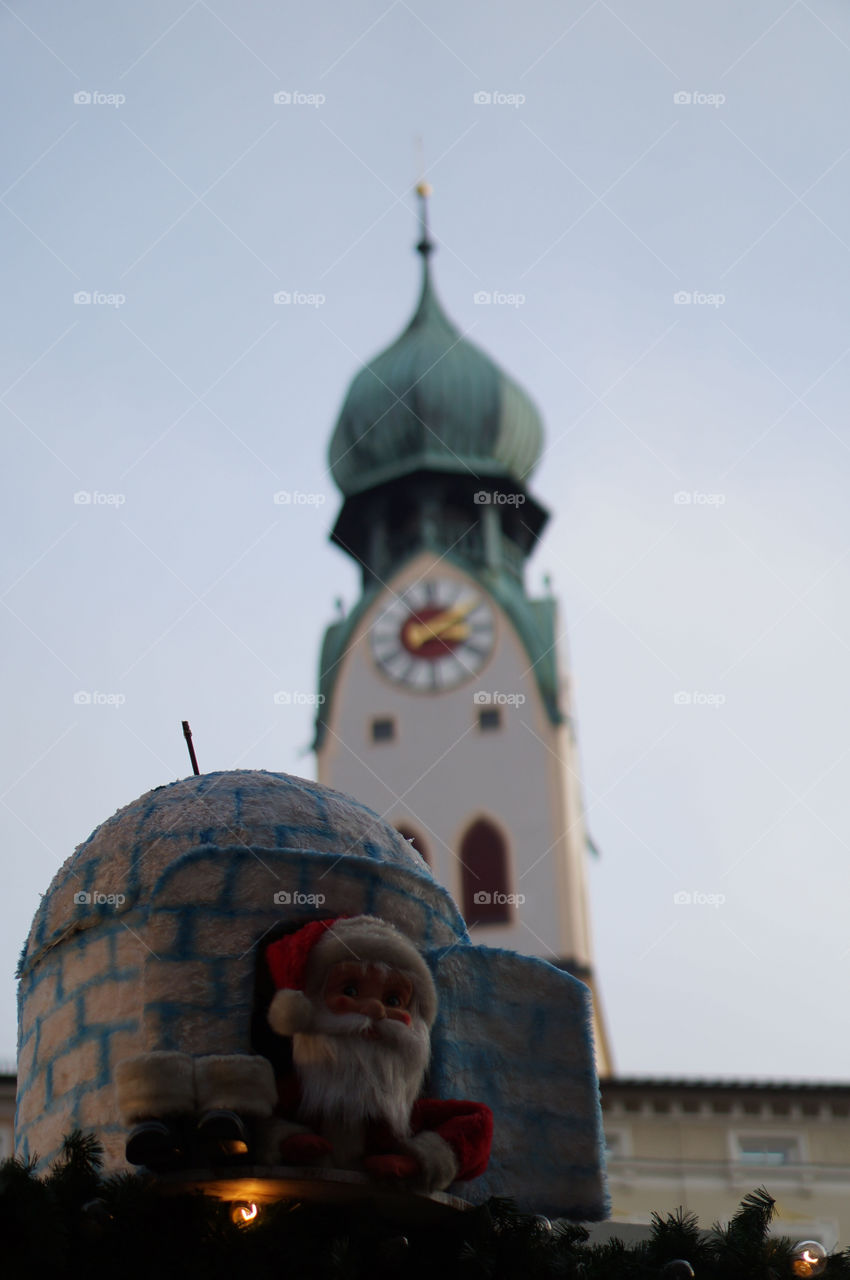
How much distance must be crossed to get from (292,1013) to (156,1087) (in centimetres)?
52

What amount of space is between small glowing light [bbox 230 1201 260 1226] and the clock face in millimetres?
42505

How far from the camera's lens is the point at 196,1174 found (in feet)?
20.4

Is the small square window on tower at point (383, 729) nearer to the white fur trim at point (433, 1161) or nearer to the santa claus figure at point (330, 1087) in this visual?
the santa claus figure at point (330, 1087)

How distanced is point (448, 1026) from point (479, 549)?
142 ft

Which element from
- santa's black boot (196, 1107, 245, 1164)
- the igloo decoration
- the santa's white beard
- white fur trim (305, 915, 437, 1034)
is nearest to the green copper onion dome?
the igloo decoration

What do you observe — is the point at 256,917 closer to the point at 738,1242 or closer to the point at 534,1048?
the point at 534,1048

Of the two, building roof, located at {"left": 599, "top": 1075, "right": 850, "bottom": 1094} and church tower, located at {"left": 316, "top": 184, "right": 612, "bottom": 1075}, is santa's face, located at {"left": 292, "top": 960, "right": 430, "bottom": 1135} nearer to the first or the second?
building roof, located at {"left": 599, "top": 1075, "right": 850, "bottom": 1094}

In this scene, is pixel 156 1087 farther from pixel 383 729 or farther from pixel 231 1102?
pixel 383 729

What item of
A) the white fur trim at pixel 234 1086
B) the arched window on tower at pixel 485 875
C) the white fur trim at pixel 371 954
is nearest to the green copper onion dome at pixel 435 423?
the arched window on tower at pixel 485 875

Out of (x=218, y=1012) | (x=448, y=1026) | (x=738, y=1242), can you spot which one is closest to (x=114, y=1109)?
(x=218, y=1012)

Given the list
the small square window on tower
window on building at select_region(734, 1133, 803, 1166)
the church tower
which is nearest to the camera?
window on building at select_region(734, 1133, 803, 1166)

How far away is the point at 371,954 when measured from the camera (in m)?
6.79

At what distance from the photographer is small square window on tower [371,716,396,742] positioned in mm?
48469

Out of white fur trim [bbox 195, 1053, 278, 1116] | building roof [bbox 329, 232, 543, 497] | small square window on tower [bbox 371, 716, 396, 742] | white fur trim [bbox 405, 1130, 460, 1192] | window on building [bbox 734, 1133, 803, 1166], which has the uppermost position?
building roof [bbox 329, 232, 543, 497]
